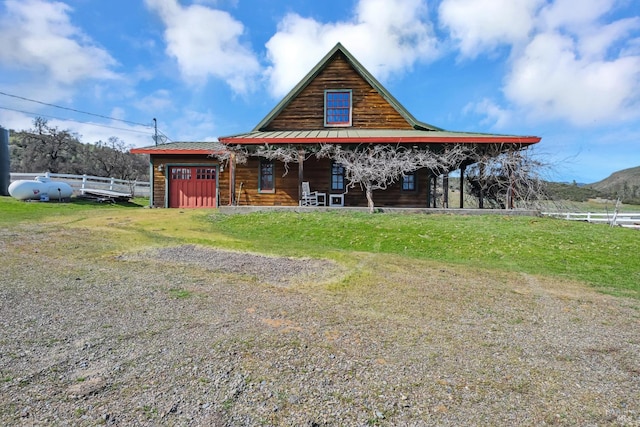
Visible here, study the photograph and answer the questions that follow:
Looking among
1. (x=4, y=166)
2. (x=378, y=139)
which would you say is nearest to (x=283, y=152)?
(x=378, y=139)

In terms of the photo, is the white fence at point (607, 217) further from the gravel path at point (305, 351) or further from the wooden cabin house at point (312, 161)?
the gravel path at point (305, 351)

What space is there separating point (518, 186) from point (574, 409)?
13.3m

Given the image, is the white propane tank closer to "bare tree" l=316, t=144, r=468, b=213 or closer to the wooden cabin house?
the wooden cabin house

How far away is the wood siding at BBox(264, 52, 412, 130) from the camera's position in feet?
57.5

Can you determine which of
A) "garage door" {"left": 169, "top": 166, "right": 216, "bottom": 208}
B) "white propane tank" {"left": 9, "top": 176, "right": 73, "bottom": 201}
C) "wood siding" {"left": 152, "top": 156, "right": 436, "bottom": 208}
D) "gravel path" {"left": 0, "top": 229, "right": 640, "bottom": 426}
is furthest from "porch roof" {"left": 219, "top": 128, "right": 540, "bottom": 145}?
"white propane tank" {"left": 9, "top": 176, "right": 73, "bottom": 201}

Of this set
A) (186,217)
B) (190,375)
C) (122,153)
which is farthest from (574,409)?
(122,153)

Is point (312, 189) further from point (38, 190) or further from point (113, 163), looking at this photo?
point (113, 163)

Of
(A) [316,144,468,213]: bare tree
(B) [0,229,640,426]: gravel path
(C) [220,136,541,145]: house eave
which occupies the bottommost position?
(B) [0,229,640,426]: gravel path

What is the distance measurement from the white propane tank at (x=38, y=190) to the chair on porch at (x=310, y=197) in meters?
12.9

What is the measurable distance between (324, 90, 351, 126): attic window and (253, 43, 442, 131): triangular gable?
0.45 m

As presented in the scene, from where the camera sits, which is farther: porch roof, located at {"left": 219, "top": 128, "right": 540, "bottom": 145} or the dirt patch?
porch roof, located at {"left": 219, "top": 128, "right": 540, "bottom": 145}

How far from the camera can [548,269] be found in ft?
25.2

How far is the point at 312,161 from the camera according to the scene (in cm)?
1711

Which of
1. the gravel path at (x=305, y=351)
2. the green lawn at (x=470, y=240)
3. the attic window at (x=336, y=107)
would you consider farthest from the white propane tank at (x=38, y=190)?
the gravel path at (x=305, y=351)
